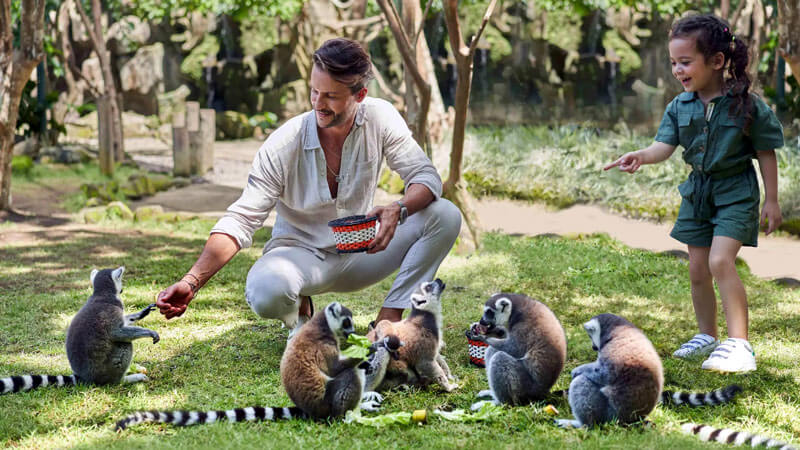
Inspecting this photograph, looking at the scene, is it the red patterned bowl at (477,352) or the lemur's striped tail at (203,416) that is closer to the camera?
the lemur's striped tail at (203,416)

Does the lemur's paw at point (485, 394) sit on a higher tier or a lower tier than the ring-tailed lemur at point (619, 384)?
lower

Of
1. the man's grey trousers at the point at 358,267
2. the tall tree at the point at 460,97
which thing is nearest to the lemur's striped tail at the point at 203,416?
the man's grey trousers at the point at 358,267

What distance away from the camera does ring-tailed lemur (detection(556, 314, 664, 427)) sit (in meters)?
3.04

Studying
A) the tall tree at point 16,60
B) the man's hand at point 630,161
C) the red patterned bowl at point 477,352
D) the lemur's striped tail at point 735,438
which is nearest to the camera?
the lemur's striped tail at point 735,438

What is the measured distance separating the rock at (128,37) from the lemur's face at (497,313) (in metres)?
19.3

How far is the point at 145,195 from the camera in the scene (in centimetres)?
1103

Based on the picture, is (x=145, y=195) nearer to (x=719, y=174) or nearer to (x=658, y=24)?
(x=719, y=174)

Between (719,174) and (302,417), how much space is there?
2.48 metres

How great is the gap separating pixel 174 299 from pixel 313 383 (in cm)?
69

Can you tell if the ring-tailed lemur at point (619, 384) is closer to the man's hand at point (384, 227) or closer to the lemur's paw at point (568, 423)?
the lemur's paw at point (568, 423)

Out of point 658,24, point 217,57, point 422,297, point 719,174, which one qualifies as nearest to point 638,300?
point 719,174

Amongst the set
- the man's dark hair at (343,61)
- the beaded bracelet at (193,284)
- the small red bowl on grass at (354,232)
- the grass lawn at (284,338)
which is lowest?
the grass lawn at (284,338)

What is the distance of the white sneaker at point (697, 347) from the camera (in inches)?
166

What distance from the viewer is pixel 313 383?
320cm
